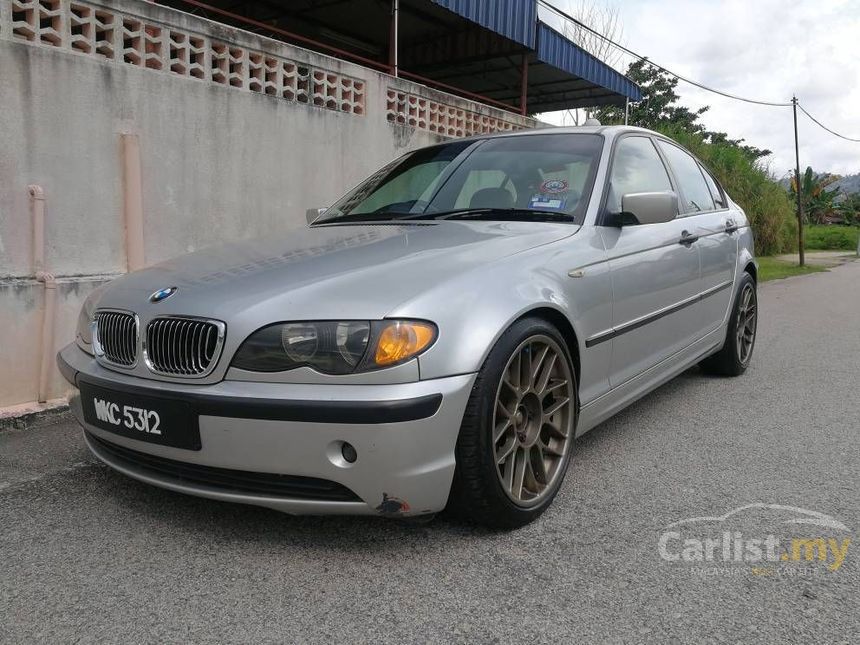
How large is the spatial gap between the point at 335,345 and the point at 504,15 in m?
9.06

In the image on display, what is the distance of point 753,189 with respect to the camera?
20719mm

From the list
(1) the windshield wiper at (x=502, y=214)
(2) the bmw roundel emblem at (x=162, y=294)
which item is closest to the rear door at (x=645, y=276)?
(1) the windshield wiper at (x=502, y=214)

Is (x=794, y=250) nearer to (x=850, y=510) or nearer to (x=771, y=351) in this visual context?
(x=771, y=351)

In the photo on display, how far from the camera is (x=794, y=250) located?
25.0 metres

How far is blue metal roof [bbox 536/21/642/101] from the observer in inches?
438

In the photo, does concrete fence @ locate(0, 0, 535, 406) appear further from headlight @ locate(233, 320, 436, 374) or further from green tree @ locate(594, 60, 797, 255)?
green tree @ locate(594, 60, 797, 255)

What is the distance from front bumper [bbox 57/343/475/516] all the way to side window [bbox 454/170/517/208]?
131 cm

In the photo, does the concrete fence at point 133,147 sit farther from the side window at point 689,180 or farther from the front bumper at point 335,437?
the side window at point 689,180

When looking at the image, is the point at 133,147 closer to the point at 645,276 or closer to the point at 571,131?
the point at 571,131

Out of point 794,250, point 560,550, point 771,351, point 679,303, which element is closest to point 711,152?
point 794,250

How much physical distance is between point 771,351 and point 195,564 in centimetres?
531

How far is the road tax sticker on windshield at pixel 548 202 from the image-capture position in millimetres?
3229

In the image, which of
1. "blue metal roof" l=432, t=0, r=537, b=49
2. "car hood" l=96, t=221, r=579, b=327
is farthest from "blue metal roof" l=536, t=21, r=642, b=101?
"car hood" l=96, t=221, r=579, b=327

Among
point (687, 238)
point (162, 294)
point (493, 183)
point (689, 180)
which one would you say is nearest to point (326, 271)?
point (162, 294)
